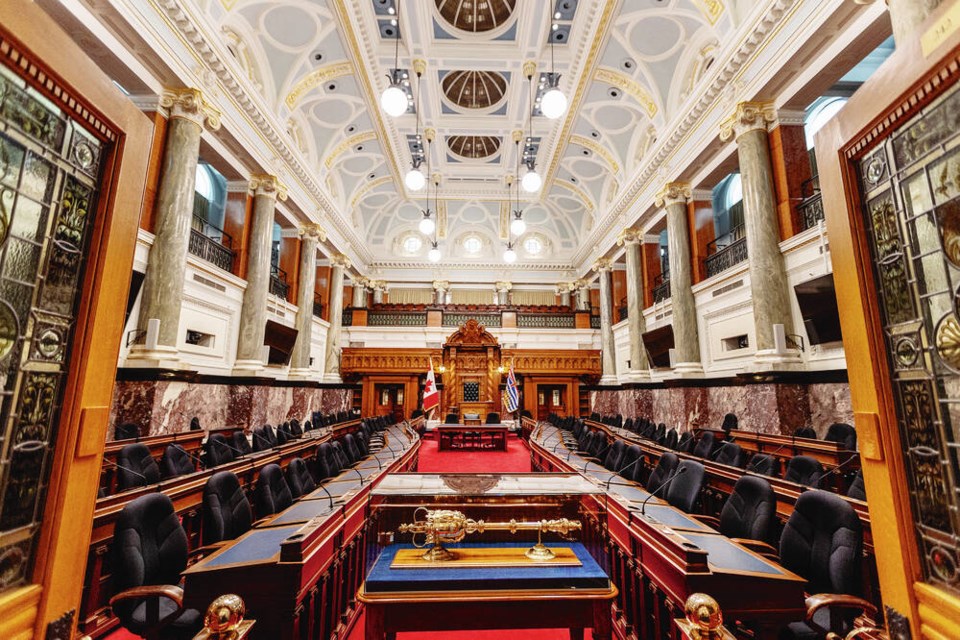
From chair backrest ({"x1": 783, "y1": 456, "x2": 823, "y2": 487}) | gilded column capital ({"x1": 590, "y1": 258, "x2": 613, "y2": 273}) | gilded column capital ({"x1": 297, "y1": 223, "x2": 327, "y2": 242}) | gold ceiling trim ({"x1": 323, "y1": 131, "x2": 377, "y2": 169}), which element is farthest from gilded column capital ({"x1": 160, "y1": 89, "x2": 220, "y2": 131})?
gilded column capital ({"x1": 590, "y1": 258, "x2": 613, "y2": 273})

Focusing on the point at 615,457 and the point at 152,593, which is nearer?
the point at 152,593

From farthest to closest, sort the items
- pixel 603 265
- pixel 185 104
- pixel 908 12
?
pixel 603 265 < pixel 185 104 < pixel 908 12

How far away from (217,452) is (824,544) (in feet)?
18.5

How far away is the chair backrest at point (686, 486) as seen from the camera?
331 centimetres

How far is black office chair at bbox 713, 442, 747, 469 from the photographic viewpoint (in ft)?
15.4

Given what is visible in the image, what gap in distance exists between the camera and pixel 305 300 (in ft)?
41.1

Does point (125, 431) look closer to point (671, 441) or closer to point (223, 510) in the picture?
point (223, 510)

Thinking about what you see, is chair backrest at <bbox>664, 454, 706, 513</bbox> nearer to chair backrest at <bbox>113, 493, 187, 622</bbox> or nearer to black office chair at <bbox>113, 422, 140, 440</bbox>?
chair backrest at <bbox>113, 493, 187, 622</bbox>

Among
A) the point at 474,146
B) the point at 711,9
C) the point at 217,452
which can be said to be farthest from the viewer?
the point at 474,146

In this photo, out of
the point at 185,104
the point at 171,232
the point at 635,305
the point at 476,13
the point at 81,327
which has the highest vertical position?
the point at 476,13

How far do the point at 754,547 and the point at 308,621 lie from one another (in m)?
2.50

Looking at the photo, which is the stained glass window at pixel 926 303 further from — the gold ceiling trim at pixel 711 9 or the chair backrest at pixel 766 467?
the gold ceiling trim at pixel 711 9

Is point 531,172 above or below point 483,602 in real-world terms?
above

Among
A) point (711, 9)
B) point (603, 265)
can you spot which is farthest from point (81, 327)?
point (603, 265)
